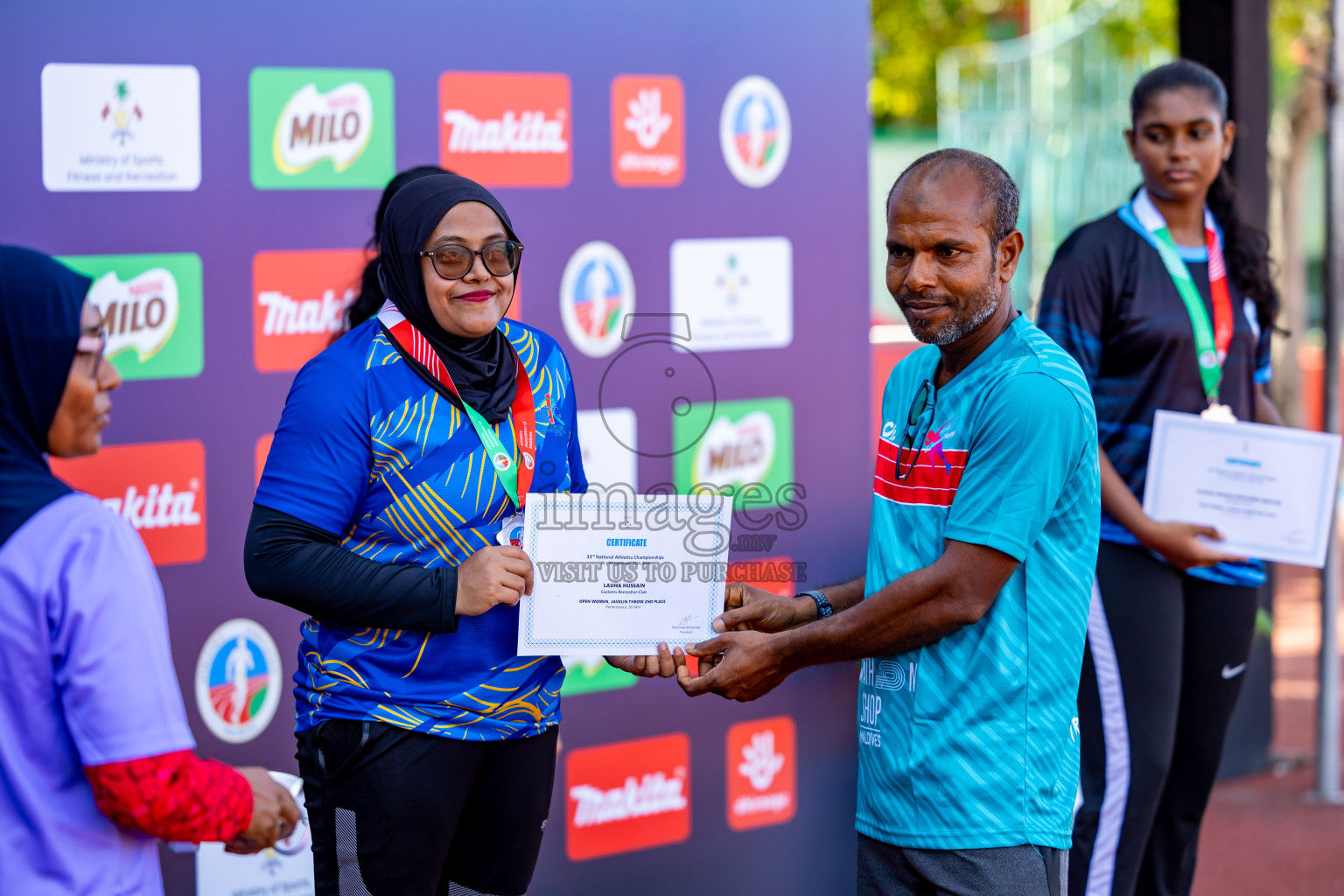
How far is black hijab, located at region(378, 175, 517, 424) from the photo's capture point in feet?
6.97

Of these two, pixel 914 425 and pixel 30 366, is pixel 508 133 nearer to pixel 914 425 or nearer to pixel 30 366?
pixel 914 425

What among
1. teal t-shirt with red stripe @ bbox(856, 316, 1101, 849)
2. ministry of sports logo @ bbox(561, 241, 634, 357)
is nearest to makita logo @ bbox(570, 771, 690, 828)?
ministry of sports logo @ bbox(561, 241, 634, 357)

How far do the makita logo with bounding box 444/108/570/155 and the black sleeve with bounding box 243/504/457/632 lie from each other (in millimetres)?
1508

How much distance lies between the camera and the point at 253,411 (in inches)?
119

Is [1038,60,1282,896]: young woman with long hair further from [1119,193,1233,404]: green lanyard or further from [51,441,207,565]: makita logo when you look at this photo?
[51,441,207,565]: makita logo

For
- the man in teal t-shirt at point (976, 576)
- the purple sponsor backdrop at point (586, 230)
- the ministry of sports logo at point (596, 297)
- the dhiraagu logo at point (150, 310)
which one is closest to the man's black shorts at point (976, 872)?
the man in teal t-shirt at point (976, 576)

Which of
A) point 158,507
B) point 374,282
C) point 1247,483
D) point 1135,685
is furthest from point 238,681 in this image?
point 1247,483

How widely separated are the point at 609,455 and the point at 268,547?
1.52m

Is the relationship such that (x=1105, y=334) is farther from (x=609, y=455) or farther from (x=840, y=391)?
(x=609, y=455)

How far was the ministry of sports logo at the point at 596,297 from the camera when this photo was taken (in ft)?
11.1

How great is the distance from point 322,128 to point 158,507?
3.38ft

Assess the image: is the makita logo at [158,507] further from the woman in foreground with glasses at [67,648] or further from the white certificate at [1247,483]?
the white certificate at [1247,483]

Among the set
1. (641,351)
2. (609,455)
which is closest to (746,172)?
(641,351)

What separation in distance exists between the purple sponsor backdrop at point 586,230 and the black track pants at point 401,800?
100 cm
